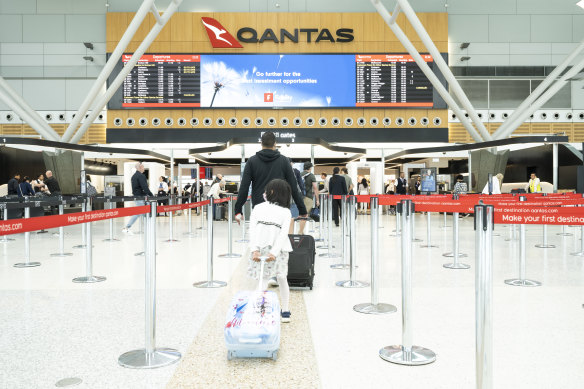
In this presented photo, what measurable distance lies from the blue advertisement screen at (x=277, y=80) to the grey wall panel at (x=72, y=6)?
5.89 meters

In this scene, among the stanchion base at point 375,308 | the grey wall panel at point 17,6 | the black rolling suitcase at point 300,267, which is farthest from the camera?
the grey wall panel at point 17,6

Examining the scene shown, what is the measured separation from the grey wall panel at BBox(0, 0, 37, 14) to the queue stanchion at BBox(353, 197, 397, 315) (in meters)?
23.3

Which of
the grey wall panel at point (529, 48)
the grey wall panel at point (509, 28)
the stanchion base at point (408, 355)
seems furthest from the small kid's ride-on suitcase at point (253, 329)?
the grey wall panel at point (529, 48)

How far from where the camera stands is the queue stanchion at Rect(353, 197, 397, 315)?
437cm

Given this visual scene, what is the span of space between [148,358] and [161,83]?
18.6 m

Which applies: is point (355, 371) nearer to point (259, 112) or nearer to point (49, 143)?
point (49, 143)

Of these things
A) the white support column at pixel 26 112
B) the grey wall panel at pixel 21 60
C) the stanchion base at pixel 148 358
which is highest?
the grey wall panel at pixel 21 60

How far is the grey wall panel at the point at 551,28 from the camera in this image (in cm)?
2248

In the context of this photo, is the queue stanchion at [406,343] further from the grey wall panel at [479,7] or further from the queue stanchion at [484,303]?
the grey wall panel at [479,7]

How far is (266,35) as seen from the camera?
2100 cm

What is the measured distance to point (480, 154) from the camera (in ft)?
56.9

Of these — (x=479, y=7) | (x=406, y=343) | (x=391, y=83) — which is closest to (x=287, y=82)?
(x=391, y=83)

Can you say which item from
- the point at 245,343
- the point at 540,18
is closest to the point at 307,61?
the point at 540,18

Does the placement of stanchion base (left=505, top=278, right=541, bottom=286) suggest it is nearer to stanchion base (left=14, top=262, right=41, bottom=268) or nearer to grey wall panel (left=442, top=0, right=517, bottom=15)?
stanchion base (left=14, top=262, right=41, bottom=268)
